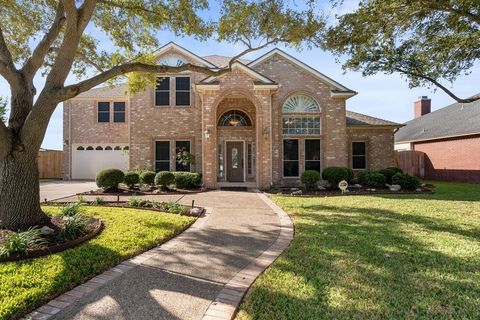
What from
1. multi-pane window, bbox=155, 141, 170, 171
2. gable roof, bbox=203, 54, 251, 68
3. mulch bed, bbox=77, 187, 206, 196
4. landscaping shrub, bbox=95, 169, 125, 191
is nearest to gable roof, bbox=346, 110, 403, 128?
gable roof, bbox=203, 54, 251, 68

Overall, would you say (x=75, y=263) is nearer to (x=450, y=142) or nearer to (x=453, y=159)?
(x=453, y=159)

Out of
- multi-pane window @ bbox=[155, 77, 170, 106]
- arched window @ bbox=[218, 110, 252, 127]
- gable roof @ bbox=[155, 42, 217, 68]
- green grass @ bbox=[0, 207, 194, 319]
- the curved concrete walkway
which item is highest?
gable roof @ bbox=[155, 42, 217, 68]

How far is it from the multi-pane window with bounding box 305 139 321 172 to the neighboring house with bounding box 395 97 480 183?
1040cm

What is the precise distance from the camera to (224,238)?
6.21m

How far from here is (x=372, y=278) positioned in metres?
4.11

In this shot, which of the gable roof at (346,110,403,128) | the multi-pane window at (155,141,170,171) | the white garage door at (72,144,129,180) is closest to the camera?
the multi-pane window at (155,141,170,171)

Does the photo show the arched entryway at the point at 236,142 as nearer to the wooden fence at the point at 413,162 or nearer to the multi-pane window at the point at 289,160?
the multi-pane window at the point at 289,160

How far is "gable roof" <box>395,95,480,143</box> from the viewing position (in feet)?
65.5

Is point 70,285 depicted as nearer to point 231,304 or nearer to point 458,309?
point 231,304

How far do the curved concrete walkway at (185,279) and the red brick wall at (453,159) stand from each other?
18.1 metres

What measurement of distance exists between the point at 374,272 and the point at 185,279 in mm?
2691

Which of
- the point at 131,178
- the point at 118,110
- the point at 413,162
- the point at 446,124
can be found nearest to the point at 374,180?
the point at 131,178

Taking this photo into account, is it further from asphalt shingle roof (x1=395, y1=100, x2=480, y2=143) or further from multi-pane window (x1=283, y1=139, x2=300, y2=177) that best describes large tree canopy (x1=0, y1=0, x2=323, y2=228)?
asphalt shingle roof (x1=395, y1=100, x2=480, y2=143)

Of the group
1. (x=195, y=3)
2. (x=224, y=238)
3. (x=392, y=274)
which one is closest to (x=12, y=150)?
(x=224, y=238)
